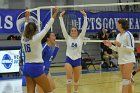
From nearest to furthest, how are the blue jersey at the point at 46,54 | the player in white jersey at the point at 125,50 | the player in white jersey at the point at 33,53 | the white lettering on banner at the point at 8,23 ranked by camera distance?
1. the player in white jersey at the point at 33,53
2. the player in white jersey at the point at 125,50
3. the blue jersey at the point at 46,54
4. the white lettering on banner at the point at 8,23

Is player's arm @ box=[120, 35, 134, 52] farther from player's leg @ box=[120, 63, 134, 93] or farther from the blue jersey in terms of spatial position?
the blue jersey

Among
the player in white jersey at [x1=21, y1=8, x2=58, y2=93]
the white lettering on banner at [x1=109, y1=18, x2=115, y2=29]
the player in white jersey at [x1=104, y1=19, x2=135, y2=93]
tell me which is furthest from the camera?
the white lettering on banner at [x1=109, y1=18, x2=115, y2=29]

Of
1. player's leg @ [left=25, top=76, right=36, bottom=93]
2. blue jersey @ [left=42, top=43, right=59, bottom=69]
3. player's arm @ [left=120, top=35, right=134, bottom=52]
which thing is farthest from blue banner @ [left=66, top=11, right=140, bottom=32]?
player's leg @ [left=25, top=76, right=36, bottom=93]

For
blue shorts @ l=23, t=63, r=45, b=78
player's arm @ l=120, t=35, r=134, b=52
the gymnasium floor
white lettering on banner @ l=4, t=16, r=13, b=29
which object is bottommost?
the gymnasium floor

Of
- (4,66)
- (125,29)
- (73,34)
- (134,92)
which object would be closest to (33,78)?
(125,29)

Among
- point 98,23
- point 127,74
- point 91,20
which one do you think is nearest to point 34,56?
point 127,74

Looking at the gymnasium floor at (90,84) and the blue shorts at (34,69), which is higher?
the blue shorts at (34,69)

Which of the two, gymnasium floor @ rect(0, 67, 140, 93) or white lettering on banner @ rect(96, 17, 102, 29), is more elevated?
white lettering on banner @ rect(96, 17, 102, 29)

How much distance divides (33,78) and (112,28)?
10378 mm

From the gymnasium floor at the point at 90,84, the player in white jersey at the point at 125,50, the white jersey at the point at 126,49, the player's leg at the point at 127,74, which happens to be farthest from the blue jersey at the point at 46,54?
the gymnasium floor at the point at 90,84

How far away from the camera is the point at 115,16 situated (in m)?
15.3

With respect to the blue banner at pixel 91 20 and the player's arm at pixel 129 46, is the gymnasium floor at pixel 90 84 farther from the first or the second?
the player's arm at pixel 129 46

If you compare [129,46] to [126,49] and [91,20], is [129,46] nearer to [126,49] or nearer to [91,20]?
[126,49]

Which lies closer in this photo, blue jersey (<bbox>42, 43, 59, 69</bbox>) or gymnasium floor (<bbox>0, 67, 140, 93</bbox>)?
blue jersey (<bbox>42, 43, 59, 69</bbox>)
